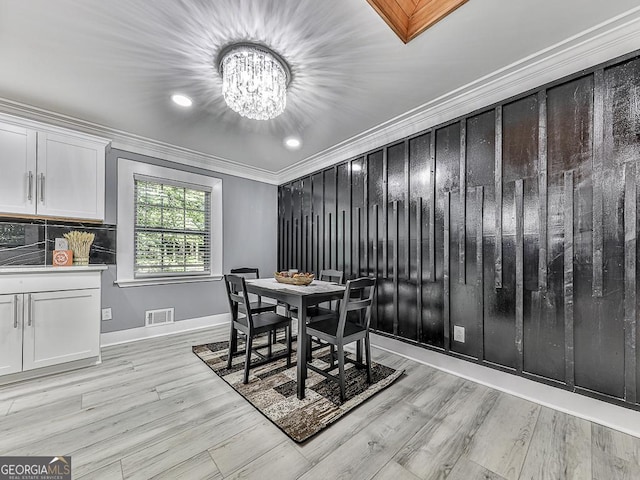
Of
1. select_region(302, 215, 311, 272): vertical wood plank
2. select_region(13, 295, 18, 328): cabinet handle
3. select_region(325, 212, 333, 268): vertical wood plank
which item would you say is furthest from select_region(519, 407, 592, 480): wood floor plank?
select_region(13, 295, 18, 328): cabinet handle

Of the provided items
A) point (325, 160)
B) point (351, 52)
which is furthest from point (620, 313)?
point (325, 160)

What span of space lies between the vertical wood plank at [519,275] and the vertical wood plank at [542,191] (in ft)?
0.36

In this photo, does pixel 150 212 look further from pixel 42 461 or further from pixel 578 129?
pixel 578 129

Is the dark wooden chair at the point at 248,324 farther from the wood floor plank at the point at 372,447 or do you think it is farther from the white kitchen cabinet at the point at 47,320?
the white kitchen cabinet at the point at 47,320

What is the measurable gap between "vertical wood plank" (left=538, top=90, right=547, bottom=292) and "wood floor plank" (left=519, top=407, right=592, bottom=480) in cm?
89

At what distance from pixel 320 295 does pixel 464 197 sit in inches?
62.3

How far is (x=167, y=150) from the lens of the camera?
146 inches

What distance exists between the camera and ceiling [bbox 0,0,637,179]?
160 centimetres

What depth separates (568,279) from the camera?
1909 millimetres

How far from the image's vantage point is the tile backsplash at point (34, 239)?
9.08 feet

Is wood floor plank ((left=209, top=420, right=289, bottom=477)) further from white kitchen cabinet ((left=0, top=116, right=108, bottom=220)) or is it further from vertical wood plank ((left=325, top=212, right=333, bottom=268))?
white kitchen cabinet ((left=0, top=116, right=108, bottom=220))

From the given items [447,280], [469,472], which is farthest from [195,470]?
[447,280]

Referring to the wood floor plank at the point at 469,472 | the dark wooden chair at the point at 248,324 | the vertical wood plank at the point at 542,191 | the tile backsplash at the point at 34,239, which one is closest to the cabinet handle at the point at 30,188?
the tile backsplash at the point at 34,239

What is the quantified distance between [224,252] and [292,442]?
315cm
